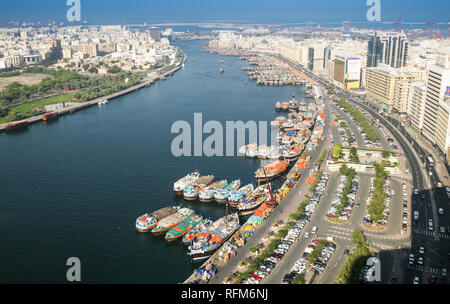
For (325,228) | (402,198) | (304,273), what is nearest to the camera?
(304,273)

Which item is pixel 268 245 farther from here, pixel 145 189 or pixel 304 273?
pixel 145 189

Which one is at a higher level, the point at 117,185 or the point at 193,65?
the point at 193,65

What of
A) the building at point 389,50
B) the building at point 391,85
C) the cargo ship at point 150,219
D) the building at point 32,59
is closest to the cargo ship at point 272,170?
the cargo ship at point 150,219

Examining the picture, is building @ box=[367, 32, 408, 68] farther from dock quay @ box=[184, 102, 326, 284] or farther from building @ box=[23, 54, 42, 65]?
building @ box=[23, 54, 42, 65]

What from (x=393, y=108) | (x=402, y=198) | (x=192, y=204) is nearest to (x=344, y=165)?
(x=402, y=198)

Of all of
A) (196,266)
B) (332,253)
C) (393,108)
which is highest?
(393,108)

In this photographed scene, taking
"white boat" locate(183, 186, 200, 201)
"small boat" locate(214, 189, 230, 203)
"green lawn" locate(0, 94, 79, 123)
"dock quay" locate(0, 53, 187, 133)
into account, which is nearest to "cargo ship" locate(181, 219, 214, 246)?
"small boat" locate(214, 189, 230, 203)

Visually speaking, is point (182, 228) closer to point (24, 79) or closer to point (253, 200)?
point (253, 200)
